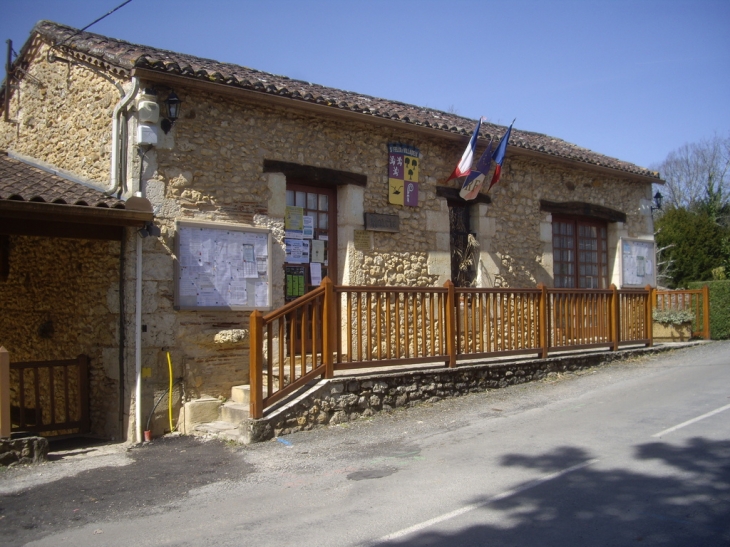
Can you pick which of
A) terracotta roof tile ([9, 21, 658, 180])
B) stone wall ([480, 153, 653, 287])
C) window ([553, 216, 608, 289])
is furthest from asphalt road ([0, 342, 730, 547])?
window ([553, 216, 608, 289])

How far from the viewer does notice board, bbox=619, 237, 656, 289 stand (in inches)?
551

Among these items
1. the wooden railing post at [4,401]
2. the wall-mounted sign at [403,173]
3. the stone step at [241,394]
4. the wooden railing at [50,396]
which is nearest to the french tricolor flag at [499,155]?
the wall-mounted sign at [403,173]

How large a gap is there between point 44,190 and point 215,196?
6.22ft

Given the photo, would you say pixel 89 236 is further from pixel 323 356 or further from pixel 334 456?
pixel 334 456

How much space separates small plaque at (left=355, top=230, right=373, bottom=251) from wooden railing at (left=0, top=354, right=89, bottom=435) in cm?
384

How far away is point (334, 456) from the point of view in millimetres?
6535

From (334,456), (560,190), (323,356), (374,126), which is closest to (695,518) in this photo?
(334,456)

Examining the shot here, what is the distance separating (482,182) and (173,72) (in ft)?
17.0

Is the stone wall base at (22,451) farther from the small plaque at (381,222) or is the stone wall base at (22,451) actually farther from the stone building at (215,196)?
the small plaque at (381,222)

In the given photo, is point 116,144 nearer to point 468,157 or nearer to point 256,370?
point 256,370

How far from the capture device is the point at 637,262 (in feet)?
47.2

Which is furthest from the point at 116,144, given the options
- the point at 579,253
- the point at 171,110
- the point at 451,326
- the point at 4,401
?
the point at 579,253

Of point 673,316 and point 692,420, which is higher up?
point 673,316

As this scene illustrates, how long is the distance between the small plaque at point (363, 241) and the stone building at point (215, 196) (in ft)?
0.08
